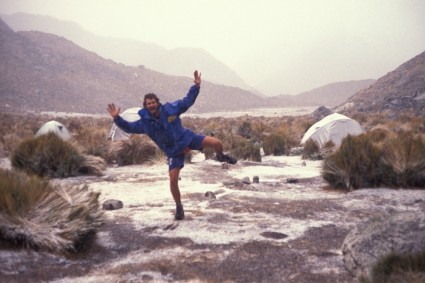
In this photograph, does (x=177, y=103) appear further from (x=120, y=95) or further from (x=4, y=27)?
(x=4, y=27)

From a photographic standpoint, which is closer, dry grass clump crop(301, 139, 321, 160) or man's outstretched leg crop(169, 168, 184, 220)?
man's outstretched leg crop(169, 168, 184, 220)

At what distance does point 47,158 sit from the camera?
8633mm

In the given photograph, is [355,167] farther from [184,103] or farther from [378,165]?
[184,103]

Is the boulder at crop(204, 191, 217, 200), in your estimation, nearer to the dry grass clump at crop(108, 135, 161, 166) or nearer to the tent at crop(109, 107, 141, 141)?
the dry grass clump at crop(108, 135, 161, 166)

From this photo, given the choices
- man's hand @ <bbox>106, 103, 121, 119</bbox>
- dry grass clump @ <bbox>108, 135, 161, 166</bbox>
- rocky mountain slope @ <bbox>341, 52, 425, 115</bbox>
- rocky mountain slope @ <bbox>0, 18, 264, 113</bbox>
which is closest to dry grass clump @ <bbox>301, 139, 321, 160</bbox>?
dry grass clump @ <bbox>108, 135, 161, 166</bbox>

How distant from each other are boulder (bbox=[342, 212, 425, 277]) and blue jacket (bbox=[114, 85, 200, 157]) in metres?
2.30

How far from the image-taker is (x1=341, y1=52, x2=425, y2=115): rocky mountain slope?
111 feet

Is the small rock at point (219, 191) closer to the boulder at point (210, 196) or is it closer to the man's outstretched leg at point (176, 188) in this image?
the boulder at point (210, 196)

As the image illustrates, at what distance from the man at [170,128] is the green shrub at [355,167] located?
2.97m

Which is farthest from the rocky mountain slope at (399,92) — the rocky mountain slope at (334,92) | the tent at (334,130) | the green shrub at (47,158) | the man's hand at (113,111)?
the rocky mountain slope at (334,92)

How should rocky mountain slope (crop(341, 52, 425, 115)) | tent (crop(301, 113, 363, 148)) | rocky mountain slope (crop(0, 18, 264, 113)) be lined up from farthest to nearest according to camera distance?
rocky mountain slope (crop(0, 18, 264, 113))
rocky mountain slope (crop(341, 52, 425, 115))
tent (crop(301, 113, 363, 148))

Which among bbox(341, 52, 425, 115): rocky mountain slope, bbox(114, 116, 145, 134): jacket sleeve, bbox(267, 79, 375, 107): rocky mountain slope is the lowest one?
bbox(114, 116, 145, 134): jacket sleeve

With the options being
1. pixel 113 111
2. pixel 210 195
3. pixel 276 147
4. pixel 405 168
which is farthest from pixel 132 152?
pixel 405 168

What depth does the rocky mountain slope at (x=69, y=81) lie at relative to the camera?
5747cm
